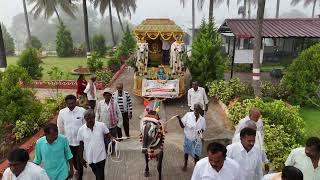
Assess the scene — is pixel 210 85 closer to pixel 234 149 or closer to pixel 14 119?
pixel 14 119

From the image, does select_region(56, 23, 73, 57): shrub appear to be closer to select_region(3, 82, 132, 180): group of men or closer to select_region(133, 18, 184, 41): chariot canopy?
select_region(133, 18, 184, 41): chariot canopy

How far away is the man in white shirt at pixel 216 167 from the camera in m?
4.11

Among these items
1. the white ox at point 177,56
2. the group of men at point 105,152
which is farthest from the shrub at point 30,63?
the group of men at point 105,152

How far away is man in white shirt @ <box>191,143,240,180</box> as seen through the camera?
162 inches

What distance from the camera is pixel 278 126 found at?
8.62m

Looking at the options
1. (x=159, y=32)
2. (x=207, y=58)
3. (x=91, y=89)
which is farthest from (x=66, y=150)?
(x=159, y=32)

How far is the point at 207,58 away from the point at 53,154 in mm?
10684

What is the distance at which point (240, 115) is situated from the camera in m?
10.3

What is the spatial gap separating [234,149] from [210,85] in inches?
385

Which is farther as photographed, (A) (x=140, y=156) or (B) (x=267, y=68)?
(B) (x=267, y=68)

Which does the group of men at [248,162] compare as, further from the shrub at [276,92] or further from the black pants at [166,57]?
the black pants at [166,57]

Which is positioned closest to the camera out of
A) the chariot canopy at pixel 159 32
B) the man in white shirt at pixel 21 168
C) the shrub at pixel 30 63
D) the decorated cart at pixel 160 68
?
the man in white shirt at pixel 21 168

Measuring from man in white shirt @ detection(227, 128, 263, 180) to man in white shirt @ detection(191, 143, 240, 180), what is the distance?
553 millimetres


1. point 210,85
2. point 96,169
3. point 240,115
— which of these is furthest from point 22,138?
point 210,85
